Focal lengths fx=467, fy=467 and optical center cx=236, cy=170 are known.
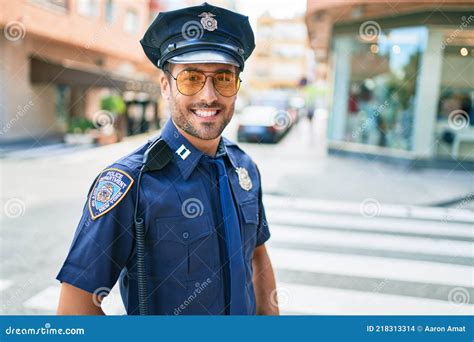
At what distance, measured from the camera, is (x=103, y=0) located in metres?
16.1

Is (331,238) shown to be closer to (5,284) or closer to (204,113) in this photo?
(5,284)

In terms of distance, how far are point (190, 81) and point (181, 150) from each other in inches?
8.8

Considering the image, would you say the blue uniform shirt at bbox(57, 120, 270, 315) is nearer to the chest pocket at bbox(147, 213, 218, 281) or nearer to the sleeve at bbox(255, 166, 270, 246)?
the chest pocket at bbox(147, 213, 218, 281)

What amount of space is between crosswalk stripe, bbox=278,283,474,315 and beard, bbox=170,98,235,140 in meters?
2.79

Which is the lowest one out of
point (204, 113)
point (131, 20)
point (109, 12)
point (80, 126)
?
point (80, 126)

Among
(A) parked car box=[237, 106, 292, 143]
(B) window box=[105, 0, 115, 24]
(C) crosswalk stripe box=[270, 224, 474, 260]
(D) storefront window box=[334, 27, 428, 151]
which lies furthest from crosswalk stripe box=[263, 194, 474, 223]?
(B) window box=[105, 0, 115, 24]

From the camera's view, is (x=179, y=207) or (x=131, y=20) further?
(x=131, y=20)

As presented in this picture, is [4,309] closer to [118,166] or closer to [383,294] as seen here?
[118,166]

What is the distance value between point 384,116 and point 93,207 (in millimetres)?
13399

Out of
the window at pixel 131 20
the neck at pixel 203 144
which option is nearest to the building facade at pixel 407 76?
the window at pixel 131 20

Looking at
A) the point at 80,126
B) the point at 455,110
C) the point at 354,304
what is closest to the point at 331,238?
the point at 354,304

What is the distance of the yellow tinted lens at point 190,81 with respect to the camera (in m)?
1.45

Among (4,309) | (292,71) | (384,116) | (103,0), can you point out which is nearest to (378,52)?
(384,116)

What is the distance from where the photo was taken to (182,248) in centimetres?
145
